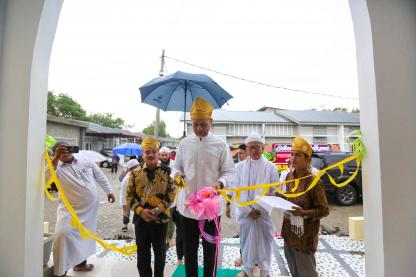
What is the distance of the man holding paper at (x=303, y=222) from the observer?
2170mm

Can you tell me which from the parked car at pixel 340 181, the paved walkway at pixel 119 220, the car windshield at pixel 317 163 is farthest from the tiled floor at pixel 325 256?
the parked car at pixel 340 181

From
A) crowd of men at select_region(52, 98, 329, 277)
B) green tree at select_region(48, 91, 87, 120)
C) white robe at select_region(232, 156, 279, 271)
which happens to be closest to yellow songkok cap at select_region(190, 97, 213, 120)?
crowd of men at select_region(52, 98, 329, 277)

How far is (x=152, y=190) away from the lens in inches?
99.3

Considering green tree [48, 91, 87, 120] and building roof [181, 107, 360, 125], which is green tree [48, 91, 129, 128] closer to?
green tree [48, 91, 87, 120]

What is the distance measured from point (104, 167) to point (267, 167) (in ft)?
72.4

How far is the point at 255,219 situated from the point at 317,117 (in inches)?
870
